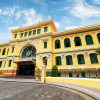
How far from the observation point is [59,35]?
808 inches

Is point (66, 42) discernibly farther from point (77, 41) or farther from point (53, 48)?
point (53, 48)

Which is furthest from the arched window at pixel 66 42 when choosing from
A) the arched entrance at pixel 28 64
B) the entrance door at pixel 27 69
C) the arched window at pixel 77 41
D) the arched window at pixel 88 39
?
the entrance door at pixel 27 69

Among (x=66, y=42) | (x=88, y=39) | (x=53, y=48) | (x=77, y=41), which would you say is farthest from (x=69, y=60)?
(x=88, y=39)

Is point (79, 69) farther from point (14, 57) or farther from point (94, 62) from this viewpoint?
point (14, 57)

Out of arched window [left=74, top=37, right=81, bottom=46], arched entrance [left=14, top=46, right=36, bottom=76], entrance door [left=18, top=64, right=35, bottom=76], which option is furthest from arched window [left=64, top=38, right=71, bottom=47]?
entrance door [left=18, top=64, right=35, bottom=76]

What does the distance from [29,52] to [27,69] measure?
5090mm

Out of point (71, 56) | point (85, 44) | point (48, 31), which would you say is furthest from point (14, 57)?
point (85, 44)

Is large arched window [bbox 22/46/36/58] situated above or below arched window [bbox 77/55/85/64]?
above

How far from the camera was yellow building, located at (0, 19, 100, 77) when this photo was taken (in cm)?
1714

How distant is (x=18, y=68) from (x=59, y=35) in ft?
51.3

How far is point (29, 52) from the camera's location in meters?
21.9

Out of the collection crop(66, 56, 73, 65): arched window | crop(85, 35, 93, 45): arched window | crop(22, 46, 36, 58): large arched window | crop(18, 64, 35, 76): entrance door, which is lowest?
crop(18, 64, 35, 76): entrance door

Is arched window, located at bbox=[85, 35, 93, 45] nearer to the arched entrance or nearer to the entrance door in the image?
the arched entrance

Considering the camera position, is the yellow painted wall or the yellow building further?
the yellow building
